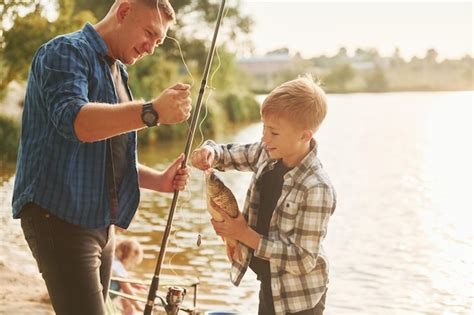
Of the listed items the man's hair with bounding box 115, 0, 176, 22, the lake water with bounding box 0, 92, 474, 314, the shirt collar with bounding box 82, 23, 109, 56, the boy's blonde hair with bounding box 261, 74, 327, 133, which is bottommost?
the lake water with bounding box 0, 92, 474, 314

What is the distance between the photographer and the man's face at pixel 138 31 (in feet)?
9.23

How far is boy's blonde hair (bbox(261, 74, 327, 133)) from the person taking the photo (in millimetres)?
2943

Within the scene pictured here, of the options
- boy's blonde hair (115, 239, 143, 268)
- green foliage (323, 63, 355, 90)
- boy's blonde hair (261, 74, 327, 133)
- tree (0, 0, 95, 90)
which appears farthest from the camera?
green foliage (323, 63, 355, 90)

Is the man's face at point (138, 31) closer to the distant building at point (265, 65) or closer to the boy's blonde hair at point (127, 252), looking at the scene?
the boy's blonde hair at point (127, 252)

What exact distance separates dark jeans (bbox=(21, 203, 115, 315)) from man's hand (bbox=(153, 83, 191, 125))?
1.58 ft

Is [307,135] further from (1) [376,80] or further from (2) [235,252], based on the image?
(1) [376,80]

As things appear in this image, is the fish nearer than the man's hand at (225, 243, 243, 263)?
Yes

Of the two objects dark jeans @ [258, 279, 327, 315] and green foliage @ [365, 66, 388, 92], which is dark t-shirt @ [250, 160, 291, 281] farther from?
green foliage @ [365, 66, 388, 92]

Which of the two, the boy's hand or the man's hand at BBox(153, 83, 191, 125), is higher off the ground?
the man's hand at BBox(153, 83, 191, 125)

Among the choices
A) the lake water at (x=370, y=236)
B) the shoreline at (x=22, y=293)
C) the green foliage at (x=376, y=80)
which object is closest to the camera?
the shoreline at (x=22, y=293)

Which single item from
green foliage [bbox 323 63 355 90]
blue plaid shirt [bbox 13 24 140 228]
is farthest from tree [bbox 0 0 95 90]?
green foliage [bbox 323 63 355 90]

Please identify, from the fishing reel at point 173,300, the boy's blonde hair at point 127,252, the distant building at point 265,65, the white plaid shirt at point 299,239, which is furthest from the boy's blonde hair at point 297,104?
the distant building at point 265,65

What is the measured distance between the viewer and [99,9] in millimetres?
31062

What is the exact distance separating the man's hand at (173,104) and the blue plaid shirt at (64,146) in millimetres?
234
